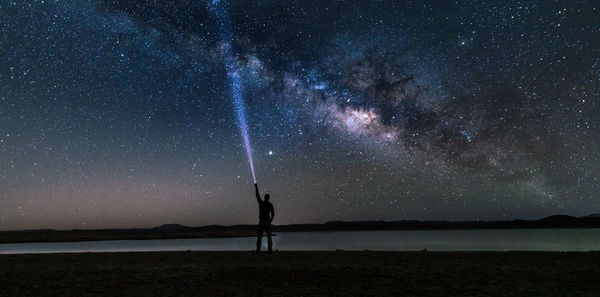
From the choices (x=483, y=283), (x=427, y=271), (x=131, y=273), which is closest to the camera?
(x=483, y=283)

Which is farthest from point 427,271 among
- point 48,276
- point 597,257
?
point 48,276

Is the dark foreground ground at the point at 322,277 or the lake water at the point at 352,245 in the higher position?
the dark foreground ground at the point at 322,277

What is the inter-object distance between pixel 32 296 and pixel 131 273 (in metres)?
3.49

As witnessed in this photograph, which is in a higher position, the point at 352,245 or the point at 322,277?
the point at 322,277

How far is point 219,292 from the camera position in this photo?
8898 mm

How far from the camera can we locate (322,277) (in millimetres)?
10820

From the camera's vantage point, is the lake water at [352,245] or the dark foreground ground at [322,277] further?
the lake water at [352,245]

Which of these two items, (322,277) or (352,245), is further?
(352,245)

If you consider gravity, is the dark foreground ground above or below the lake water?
above

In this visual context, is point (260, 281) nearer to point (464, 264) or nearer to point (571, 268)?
point (464, 264)

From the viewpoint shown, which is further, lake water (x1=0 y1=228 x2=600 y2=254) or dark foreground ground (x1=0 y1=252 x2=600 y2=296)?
lake water (x1=0 y1=228 x2=600 y2=254)

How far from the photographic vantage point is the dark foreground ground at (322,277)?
884cm

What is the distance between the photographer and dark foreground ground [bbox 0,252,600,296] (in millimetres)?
8844

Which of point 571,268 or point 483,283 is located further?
point 571,268
